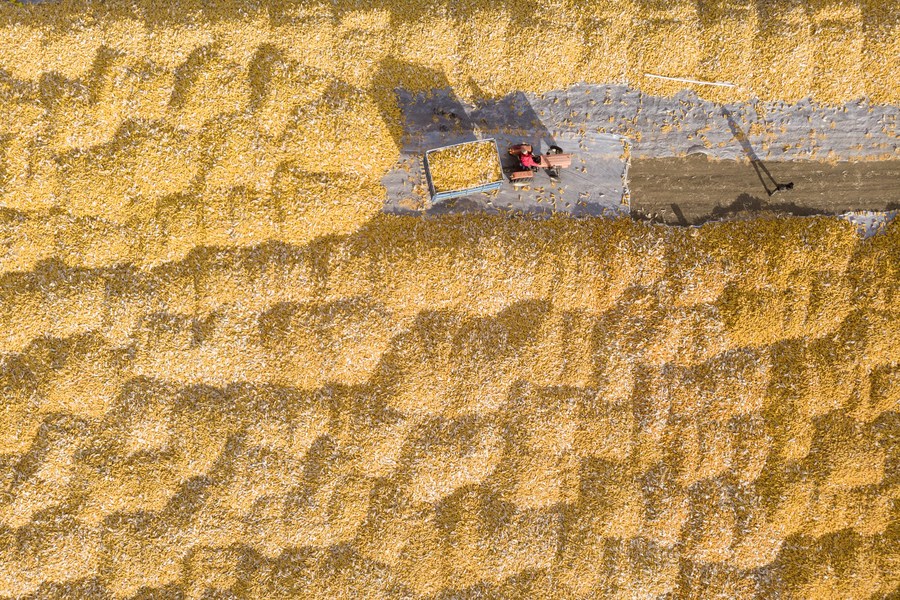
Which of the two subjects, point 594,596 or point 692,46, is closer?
point 594,596

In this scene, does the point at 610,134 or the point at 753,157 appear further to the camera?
the point at 753,157

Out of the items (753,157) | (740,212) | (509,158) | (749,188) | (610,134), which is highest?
(610,134)

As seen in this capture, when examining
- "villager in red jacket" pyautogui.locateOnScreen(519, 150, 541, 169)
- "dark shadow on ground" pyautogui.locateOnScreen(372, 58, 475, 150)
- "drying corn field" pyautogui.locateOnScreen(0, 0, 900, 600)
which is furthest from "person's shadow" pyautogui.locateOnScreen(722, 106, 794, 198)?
"dark shadow on ground" pyautogui.locateOnScreen(372, 58, 475, 150)

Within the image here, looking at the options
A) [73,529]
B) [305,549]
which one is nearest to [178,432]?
[73,529]

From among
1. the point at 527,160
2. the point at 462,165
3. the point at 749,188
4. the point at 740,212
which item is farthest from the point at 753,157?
the point at 462,165

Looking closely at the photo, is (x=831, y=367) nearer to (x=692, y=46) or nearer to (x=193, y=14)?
(x=692, y=46)

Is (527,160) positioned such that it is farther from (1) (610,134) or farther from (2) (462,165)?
(1) (610,134)

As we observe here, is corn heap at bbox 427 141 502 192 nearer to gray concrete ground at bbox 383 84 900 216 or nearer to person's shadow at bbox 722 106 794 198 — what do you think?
gray concrete ground at bbox 383 84 900 216
